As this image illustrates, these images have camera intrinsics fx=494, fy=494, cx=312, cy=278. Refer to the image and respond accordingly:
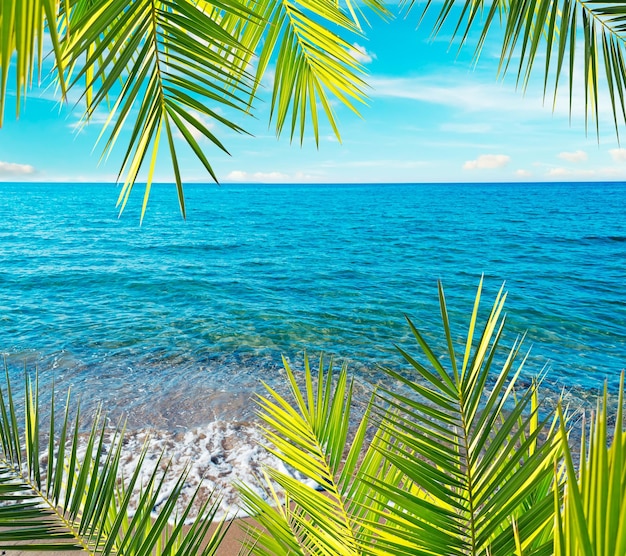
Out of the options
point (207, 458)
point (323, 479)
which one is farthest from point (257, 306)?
point (323, 479)

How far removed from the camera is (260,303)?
12883mm

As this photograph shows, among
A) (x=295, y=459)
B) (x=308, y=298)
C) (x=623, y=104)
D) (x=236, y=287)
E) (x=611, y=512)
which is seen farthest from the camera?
(x=236, y=287)

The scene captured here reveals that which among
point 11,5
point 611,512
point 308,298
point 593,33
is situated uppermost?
point 593,33

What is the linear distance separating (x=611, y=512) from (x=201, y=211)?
50462 millimetres

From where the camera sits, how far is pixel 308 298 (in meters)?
13.7

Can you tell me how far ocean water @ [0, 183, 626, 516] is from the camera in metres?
7.61

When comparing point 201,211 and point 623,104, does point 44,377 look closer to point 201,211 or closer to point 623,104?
point 623,104

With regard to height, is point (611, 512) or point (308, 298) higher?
point (611, 512)

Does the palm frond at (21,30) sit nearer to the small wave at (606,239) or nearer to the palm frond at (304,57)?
the palm frond at (304,57)

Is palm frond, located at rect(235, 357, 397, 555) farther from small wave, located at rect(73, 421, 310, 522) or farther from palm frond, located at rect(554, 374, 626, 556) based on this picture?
small wave, located at rect(73, 421, 310, 522)

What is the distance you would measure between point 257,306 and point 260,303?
0.37m

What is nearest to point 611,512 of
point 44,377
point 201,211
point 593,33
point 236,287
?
point 593,33

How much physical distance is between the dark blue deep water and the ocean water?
50mm

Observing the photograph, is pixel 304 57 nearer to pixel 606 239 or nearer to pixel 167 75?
pixel 167 75
